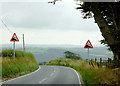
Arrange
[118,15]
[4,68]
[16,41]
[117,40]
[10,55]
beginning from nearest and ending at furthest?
[117,40], [118,15], [4,68], [16,41], [10,55]

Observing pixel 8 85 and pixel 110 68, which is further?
pixel 8 85

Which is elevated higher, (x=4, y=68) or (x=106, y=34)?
(x=106, y=34)

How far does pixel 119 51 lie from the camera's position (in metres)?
8.24

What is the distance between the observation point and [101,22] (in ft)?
27.6

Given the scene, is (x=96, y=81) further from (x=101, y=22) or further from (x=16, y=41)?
(x=16, y=41)

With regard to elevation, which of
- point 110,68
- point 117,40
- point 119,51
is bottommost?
point 110,68

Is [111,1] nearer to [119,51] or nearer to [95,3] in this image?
[95,3]

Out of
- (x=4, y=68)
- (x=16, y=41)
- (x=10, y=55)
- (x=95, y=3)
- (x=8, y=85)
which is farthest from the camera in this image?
(x=10, y=55)

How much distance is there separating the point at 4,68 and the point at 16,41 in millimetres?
2944

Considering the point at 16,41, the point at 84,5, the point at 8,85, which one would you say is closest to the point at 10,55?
the point at 16,41

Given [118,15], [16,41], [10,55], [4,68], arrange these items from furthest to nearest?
[10,55] → [16,41] → [4,68] → [118,15]

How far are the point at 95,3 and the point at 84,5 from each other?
7.48 feet

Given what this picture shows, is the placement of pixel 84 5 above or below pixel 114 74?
above

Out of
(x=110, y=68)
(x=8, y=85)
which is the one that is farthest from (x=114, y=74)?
(x=8, y=85)
